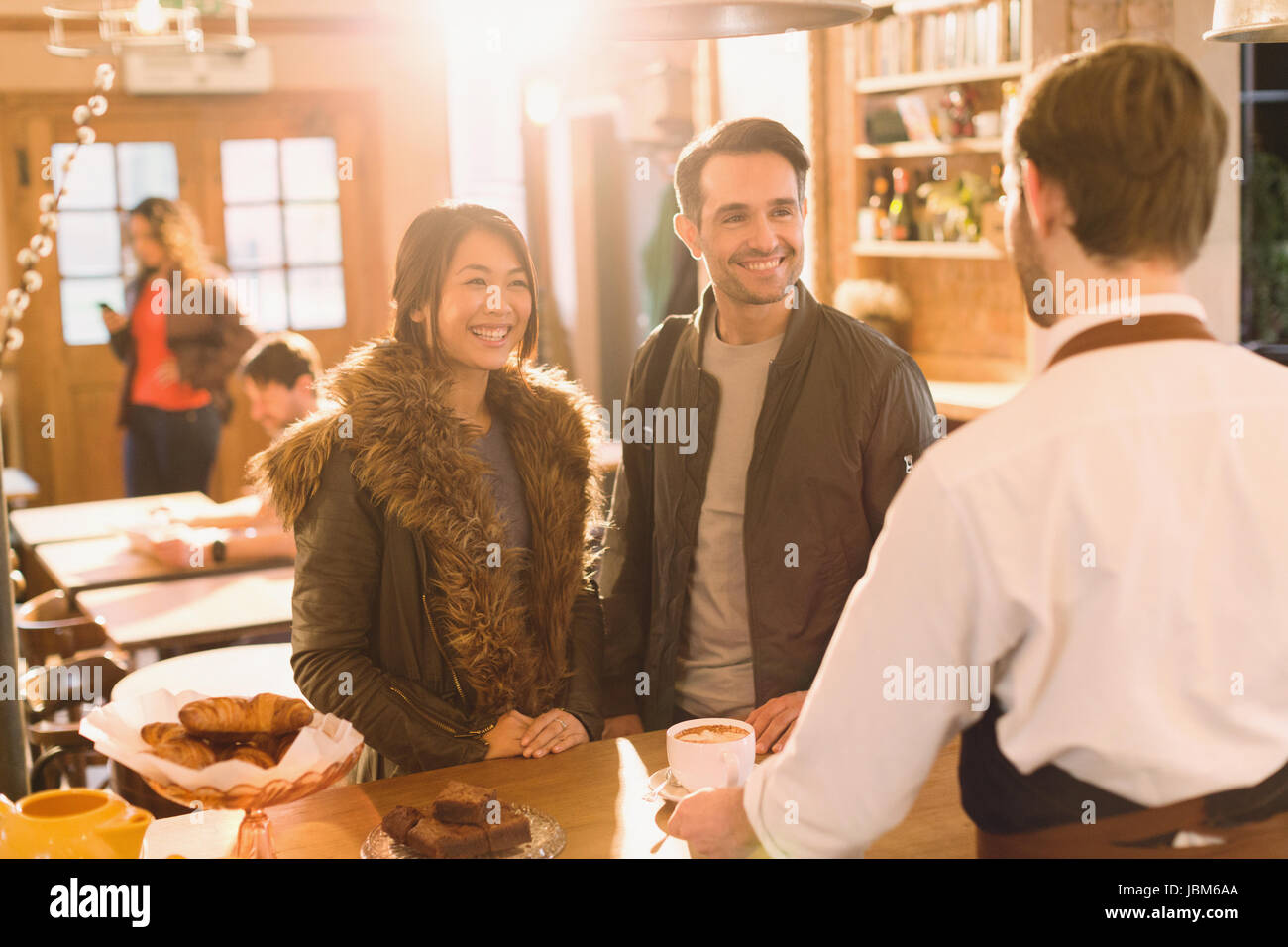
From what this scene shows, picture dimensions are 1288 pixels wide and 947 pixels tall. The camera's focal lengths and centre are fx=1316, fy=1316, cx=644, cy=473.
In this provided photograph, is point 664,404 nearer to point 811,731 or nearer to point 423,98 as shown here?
point 811,731

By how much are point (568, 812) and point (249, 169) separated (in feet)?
21.0

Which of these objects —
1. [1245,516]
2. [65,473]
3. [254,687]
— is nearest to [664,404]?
[254,687]

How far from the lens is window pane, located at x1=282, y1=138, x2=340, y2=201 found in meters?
7.39

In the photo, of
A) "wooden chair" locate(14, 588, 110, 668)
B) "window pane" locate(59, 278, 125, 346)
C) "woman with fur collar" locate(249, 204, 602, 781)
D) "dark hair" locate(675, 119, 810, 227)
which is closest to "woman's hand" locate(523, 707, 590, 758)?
"woman with fur collar" locate(249, 204, 602, 781)

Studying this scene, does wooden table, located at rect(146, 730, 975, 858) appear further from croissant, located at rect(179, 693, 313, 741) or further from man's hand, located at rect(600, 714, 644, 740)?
man's hand, located at rect(600, 714, 644, 740)

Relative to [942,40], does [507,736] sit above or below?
below

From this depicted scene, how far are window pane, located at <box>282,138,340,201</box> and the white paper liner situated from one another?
6.36 m

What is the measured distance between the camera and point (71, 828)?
133 centimetres

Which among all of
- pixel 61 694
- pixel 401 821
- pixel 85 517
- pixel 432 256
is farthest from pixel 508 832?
pixel 85 517

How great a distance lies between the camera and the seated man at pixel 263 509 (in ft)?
12.5

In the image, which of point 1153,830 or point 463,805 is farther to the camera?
point 463,805

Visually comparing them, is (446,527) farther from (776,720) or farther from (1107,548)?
(1107,548)
